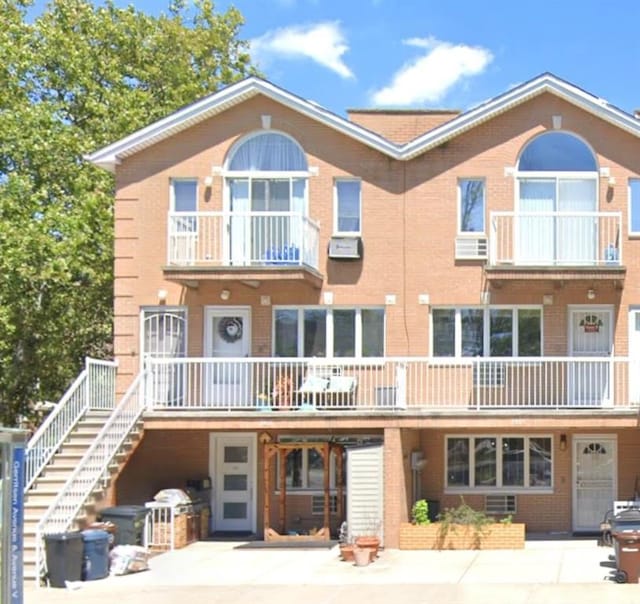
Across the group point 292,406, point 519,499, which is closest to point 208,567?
point 292,406

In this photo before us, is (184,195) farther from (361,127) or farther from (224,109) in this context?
(361,127)

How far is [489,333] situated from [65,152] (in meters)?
14.2

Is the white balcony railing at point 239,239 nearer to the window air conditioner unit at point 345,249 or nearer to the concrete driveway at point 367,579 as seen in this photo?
the window air conditioner unit at point 345,249

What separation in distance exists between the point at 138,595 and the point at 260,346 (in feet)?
29.4

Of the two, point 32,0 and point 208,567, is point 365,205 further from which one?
point 32,0

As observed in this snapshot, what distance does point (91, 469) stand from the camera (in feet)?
66.8

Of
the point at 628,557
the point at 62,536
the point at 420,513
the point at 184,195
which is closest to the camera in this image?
the point at 628,557

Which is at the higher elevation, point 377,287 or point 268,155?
point 268,155

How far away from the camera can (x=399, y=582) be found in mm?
17453

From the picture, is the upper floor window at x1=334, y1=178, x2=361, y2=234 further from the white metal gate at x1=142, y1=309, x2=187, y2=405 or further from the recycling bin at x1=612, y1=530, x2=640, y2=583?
the recycling bin at x1=612, y1=530, x2=640, y2=583

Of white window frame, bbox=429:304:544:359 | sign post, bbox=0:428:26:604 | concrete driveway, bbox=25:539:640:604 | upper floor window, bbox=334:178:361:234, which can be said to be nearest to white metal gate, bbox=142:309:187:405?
upper floor window, bbox=334:178:361:234

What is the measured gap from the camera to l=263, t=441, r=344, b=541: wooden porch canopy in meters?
22.8

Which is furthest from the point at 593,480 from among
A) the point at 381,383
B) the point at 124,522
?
the point at 124,522

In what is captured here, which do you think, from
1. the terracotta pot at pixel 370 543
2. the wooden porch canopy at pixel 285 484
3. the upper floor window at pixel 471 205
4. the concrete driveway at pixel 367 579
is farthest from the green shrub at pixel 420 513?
the upper floor window at pixel 471 205
